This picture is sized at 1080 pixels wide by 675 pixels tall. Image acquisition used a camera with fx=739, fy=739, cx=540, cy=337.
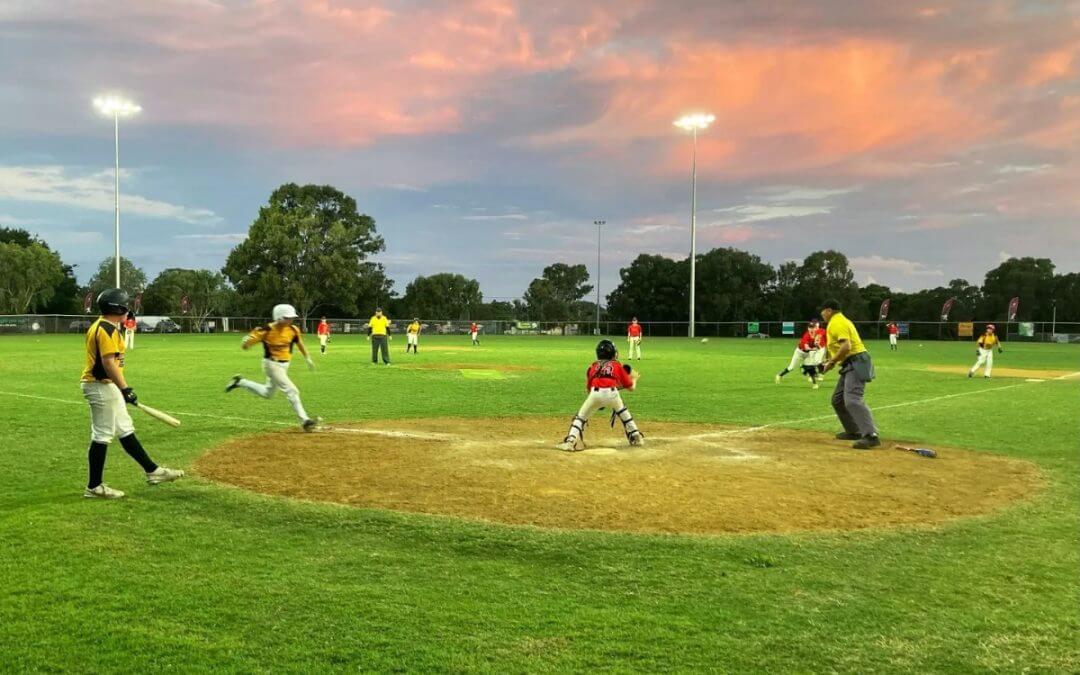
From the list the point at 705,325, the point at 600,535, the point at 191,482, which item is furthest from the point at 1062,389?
the point at 705,325

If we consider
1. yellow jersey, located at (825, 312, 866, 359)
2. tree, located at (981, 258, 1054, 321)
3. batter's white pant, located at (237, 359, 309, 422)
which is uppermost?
tree, located at (981, 258, 1054, 321)

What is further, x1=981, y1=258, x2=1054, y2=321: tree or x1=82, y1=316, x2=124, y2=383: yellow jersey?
x1=981, y1=258, x2=1054, y2=321: tree

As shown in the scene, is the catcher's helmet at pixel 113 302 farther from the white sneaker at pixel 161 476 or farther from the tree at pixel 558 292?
the tree at pixel 558 292

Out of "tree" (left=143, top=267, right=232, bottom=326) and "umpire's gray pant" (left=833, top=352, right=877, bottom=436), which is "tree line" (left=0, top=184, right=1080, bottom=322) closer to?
"tree" (left=143, top=267, right=232, bottom=326)

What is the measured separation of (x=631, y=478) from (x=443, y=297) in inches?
3768

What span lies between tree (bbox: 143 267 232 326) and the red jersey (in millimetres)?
106343

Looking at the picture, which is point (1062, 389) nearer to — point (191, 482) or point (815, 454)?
point (815, 454)

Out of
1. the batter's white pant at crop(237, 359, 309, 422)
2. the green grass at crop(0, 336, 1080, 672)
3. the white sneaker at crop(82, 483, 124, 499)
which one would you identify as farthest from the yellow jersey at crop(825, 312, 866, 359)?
the white sneaker at crop(82, 483, 124, 499)

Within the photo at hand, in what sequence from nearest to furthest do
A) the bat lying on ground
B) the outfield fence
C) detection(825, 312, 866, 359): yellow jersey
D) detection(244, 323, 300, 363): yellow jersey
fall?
the bat lying on ground < detection(825, 312, 866, 359): yellow jersey < detection(244, 323, 300, 363): yellow jersey < the outfield fence

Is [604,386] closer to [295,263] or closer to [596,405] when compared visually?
[596,405]

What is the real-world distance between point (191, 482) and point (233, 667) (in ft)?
15.6

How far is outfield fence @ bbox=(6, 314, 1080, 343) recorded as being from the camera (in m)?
65.6

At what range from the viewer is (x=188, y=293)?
108 m

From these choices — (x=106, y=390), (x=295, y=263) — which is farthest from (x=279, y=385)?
(x=295, y=263)
